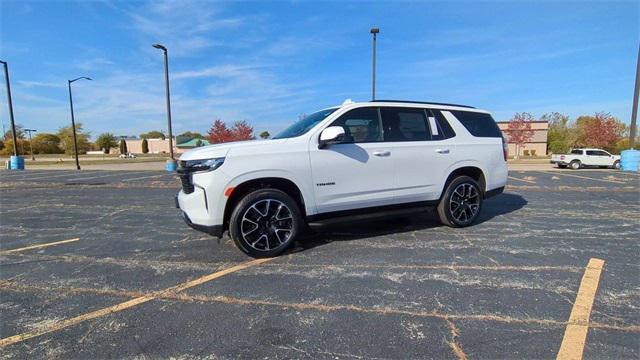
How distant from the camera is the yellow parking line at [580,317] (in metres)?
2.21

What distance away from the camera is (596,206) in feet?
23.2

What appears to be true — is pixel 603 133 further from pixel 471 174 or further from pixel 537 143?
pixel 471 174

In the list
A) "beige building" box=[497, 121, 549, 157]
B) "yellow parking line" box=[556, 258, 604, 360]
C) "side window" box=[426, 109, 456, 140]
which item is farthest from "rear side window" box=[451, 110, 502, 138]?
"beige building" box=[497, 121, 549, 157]

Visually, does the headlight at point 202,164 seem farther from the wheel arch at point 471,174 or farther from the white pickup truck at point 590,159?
the white pickup truck at point 590,159

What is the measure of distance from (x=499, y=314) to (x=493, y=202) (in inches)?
218

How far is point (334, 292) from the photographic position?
3.13 meters

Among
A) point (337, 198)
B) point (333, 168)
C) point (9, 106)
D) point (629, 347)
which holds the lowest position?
point (629, 347)

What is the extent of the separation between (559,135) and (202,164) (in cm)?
7347

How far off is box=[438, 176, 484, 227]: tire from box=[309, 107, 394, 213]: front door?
1.06 metres

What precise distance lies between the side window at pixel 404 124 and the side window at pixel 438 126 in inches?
4.1

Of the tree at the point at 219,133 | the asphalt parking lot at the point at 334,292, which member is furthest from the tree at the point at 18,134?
the asphalt parking lot at the point at 334,292

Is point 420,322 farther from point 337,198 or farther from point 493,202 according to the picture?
point 493,202

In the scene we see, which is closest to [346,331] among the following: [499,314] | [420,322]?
[420,322]

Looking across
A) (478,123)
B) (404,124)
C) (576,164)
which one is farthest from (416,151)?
(576,164)
